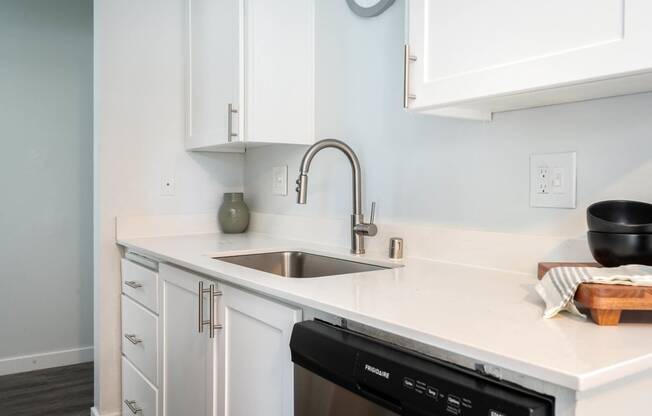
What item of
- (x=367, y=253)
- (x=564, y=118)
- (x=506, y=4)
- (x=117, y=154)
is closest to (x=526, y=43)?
(x=506, y=4)

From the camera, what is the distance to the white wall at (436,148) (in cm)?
115

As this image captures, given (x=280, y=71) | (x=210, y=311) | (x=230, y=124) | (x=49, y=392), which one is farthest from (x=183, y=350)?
(x=49, y=392)

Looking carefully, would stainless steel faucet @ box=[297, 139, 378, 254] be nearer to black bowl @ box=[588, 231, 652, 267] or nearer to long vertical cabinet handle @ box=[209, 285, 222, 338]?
long vertical cabinet handle @ box=[209, 285, 222, 338]

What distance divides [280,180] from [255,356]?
1.16 metres

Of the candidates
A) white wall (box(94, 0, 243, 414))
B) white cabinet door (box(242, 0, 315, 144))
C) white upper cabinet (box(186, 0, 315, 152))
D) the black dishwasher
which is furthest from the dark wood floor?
the black dishwasher

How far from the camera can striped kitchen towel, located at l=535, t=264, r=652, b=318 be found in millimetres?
812

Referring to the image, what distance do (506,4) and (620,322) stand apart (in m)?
0.62

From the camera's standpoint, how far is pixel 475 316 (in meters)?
0.89

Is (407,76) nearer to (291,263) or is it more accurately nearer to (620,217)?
(620,217)

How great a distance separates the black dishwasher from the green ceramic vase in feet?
4.65

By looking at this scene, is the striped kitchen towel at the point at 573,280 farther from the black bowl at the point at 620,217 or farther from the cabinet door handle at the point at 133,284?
the cabinet door handle at the point at 133,284

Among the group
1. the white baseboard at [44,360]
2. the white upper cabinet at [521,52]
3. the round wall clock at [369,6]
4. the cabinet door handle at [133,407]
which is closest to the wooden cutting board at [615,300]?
the white upper cabinet at [521,52]

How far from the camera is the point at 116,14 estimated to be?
2223mm

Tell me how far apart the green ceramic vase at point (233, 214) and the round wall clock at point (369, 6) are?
104 cm
